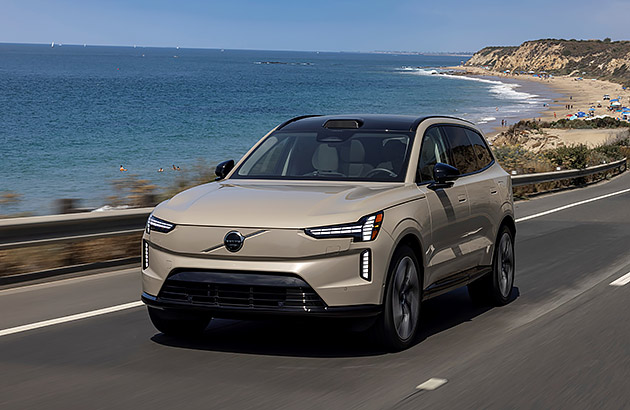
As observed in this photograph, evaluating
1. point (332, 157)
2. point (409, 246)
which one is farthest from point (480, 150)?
point (409, 246)

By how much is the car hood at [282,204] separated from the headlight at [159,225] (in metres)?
0.03

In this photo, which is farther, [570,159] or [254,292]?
[570,159]

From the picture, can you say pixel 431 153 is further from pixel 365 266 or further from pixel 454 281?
pixel 365 266

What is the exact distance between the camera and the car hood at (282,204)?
6.01m

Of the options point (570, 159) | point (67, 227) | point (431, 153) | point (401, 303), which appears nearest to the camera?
point (401, 303)

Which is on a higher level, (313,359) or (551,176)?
(313,359)

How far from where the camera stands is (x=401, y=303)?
658 cm

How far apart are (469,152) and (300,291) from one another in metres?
3.19

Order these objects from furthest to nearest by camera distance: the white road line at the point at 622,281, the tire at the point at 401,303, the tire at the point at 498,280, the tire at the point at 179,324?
1. the white road line at the point at 622,281
2. the tire at the point at 498,280
3. the tire at the point at 179,324
4. the tire at the point at 401,303

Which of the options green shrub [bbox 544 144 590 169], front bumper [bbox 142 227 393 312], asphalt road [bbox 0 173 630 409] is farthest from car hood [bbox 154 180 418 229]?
green shrub [bbox 544 144 590 169]

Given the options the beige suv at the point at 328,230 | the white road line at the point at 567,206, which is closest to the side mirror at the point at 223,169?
the beige suv at the point at 328,230

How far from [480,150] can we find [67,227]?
14.8ft

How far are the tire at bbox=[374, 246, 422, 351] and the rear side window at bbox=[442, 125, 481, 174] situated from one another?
1.64 metres

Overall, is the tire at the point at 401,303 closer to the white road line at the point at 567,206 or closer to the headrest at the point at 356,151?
the headrest at the point at 356,151
